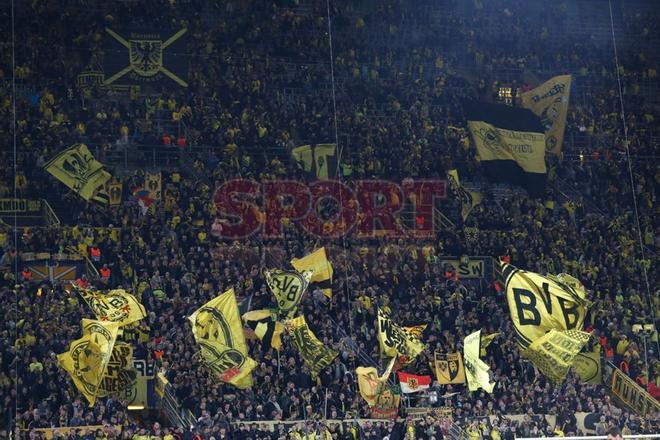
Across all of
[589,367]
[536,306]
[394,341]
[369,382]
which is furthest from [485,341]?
[536,306]

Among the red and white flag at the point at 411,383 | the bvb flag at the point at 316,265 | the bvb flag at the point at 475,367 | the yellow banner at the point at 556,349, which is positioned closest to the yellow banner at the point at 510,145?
→ the bvb flag at the point at 316,265

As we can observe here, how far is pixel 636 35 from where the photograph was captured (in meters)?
49.5

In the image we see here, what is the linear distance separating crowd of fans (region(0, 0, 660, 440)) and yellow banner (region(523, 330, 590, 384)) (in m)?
5.21

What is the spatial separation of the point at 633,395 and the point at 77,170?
16963 mm

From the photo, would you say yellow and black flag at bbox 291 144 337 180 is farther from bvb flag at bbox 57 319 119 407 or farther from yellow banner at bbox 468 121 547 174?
bvb flag at bbox 57 319 119 407

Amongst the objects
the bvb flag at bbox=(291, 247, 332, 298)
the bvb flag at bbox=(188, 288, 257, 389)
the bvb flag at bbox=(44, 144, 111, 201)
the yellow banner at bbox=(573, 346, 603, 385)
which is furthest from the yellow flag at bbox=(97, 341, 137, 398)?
the yellow banner at bbox=(573, 346, 603, 385)

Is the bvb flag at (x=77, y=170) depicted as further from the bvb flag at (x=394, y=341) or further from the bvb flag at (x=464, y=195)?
the bvb flag at (x=394, y=341)

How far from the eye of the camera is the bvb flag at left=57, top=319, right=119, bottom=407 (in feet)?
98.7

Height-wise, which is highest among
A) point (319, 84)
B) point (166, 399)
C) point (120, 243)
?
point (319, 84)

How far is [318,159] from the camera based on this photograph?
1697 inches

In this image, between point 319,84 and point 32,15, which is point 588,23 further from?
point 32,15

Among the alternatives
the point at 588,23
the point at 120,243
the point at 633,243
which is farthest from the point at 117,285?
the point at 588,23

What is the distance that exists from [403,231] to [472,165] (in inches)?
158

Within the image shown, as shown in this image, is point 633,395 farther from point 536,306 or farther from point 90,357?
point 90,357
